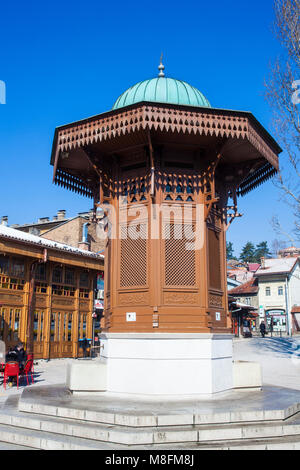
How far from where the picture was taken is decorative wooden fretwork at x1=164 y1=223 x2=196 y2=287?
924 centimetres

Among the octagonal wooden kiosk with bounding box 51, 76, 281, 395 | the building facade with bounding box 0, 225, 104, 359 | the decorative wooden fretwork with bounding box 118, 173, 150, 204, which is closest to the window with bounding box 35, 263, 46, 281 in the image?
the building facade with bounding box 0, 225, 104, 359

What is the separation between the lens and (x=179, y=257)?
939cm

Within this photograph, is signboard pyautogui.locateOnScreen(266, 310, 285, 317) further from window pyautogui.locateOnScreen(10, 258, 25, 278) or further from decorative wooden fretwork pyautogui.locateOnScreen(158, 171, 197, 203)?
decorative wooden fretwork pyautogui.locateOnScreen(158, 171, 197, 203)

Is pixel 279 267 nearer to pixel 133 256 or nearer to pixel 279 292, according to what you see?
pixel 279 292

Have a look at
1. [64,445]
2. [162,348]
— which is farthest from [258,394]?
[64,445]

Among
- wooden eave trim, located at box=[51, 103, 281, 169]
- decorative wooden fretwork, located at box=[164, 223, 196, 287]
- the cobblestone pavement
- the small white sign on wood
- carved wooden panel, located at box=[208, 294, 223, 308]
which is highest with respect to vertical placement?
wooden eave trim, located at box=[51, 103, 281, 169]

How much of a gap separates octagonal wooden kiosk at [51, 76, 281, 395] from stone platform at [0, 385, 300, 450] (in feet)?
3.17

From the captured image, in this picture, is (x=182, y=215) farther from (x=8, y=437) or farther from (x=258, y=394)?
(x=8, y=437)

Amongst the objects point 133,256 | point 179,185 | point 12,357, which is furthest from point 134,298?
point 12,357

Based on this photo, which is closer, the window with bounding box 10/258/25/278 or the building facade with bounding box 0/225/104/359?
the building facade with bounding box 0/225/104/359

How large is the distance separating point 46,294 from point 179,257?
53.2ft

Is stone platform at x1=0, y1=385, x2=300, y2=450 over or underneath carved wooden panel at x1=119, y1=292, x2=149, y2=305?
underneath
